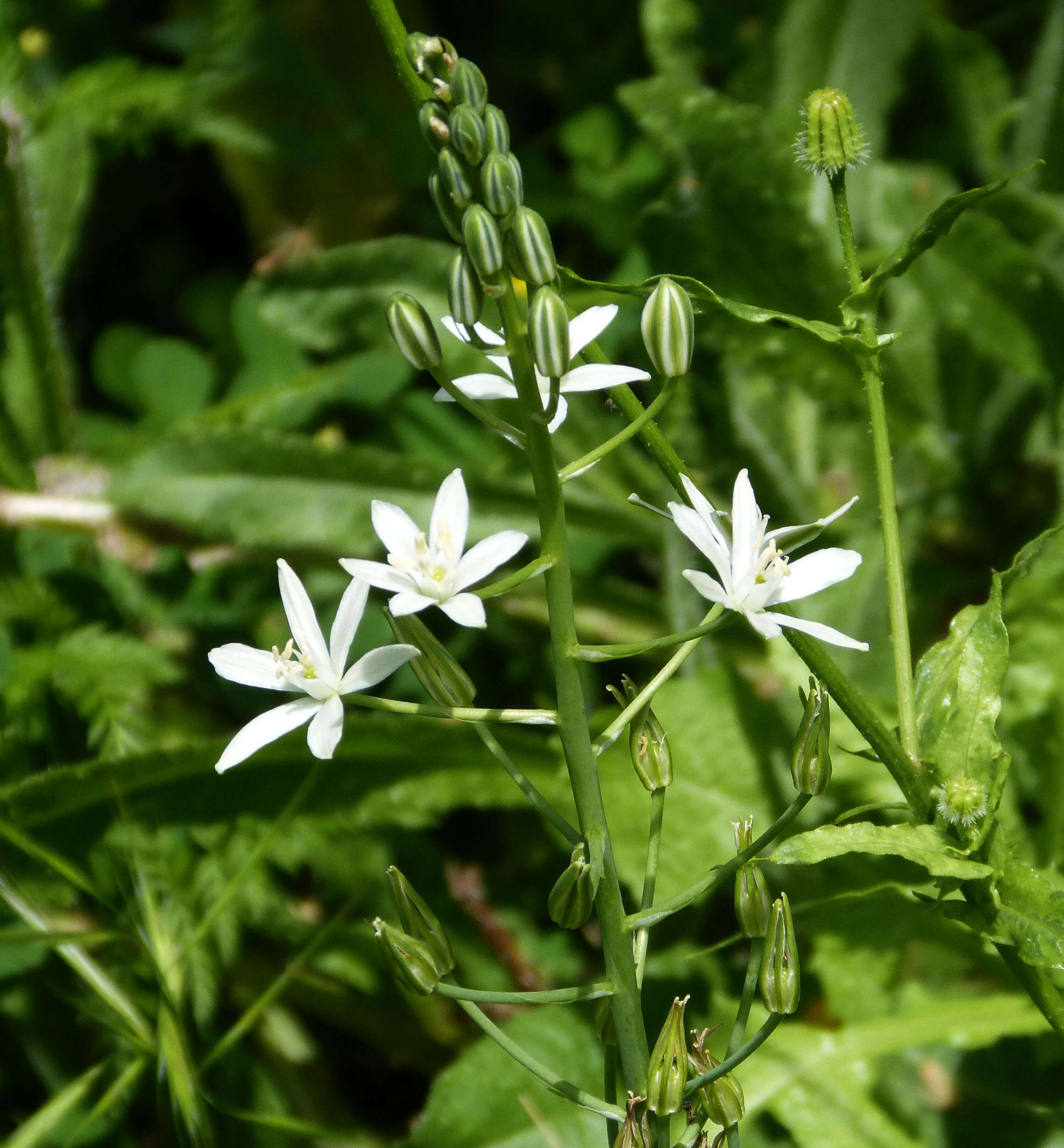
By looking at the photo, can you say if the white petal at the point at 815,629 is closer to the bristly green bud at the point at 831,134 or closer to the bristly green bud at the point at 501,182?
the bristly green bud at the point at 501,182

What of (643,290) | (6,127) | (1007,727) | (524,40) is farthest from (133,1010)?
(524,40)

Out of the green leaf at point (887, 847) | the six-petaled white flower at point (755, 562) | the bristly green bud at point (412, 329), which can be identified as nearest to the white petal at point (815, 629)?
the six-petaled white flower at point (755, 562)

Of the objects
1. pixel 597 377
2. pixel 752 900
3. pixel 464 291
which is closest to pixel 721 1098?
pixel 752 900

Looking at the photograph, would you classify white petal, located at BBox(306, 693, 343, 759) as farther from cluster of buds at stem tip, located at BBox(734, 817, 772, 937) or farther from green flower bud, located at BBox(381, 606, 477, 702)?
cluster of buds at stem tip, located at BBox(734, 817, 772, 937)

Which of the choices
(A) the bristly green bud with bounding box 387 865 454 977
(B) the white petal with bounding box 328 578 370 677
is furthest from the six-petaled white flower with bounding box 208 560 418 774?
(A) the bristly green bud with bounding box 387 865 454 977

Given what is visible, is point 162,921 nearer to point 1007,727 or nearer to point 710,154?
point 1007,727

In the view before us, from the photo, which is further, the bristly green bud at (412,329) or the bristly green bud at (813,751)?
the bristly green bud at (813,751)

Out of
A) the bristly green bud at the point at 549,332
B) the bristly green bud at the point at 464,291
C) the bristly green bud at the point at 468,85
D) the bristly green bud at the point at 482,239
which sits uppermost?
the bristly green bud at the point at 468,85
